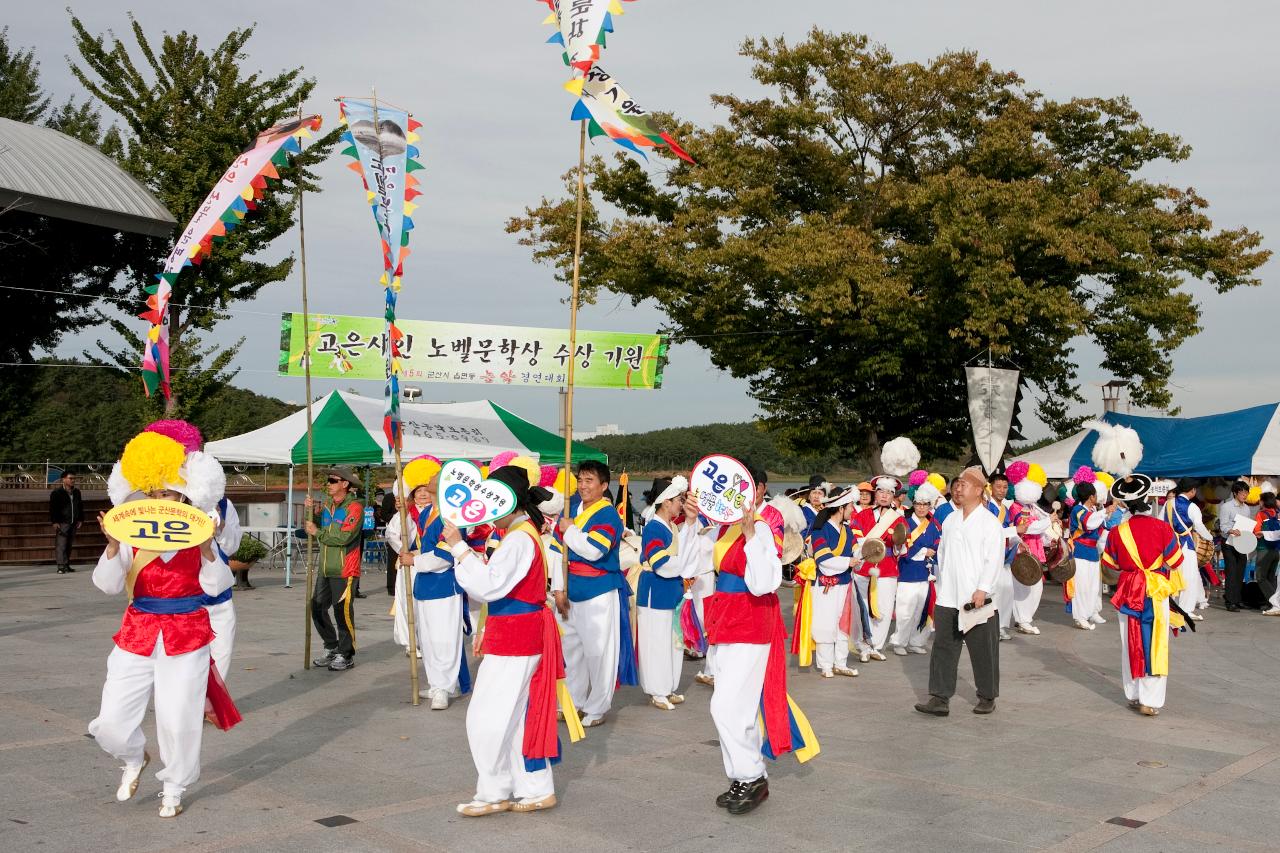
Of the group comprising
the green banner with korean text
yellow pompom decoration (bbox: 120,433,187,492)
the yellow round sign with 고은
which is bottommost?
the yellow round sign with 고은

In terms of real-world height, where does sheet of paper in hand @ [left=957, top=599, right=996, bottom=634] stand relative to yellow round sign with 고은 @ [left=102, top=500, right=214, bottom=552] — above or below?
below

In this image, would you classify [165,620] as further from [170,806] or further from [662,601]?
[662,601]

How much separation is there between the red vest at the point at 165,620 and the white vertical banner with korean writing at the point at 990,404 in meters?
14.7

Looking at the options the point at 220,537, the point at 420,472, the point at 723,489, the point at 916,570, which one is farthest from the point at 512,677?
the point at 916,570

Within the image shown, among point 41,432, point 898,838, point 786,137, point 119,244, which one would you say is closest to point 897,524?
point 898,838

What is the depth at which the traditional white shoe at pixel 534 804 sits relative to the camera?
18.3 ft

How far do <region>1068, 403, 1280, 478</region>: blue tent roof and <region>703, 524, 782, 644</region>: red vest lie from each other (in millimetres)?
12149

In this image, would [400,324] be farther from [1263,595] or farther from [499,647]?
[499,647]

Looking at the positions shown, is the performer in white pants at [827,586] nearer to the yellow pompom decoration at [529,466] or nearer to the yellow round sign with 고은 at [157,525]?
the yellow pompom decoration at [529,466]

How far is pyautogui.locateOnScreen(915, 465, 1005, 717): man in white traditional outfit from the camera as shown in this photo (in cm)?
821

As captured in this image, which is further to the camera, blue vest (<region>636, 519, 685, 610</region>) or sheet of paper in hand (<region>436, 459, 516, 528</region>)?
blue vest (<region>636, 519, 685, 610</region>)

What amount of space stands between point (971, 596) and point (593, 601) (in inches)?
106

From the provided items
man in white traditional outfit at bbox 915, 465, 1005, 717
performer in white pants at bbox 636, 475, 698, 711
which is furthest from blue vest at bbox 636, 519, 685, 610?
man in white traditional outfit at bbox 915, 465, 1005, 717

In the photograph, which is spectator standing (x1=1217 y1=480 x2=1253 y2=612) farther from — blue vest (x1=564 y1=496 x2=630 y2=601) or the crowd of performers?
blue vest (x1=564 y1=496 x2=630 y2=601)
